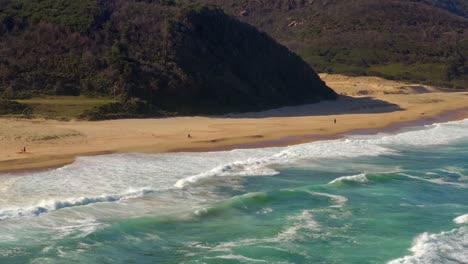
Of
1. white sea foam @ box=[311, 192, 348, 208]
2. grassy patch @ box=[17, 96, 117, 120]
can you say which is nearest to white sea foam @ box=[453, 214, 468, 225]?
white sea foam @ box=[311, 192, 348, 208]

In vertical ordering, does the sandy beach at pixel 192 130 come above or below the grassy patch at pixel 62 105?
below

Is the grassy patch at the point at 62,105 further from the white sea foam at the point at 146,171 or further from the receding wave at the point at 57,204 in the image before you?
the receding wave at the point at 57,204

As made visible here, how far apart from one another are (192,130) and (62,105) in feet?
23.9

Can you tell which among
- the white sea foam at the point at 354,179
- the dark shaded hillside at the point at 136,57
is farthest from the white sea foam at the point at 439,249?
the dark shaded hillside at the point at 136,57

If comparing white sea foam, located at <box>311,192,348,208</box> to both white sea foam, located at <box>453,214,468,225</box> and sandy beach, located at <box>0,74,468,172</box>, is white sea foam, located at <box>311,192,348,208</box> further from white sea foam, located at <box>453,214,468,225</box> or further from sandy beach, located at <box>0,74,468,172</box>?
sandy beach, located at <box>0,74,468,172</box>

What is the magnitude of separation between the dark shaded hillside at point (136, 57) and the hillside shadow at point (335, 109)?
3.73ft

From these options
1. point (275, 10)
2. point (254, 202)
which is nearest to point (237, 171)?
point (254, 202)

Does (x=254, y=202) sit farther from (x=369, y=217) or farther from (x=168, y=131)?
(x=168, y=131)

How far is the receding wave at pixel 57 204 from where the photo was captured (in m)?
15.6

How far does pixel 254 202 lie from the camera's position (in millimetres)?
18000

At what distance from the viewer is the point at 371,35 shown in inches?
3600

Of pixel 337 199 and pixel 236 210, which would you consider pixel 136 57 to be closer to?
pixel 337 199

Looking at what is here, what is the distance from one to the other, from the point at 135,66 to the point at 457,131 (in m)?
19.2

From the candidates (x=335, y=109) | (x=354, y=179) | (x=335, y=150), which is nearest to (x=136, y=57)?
(x=335, y=109)
